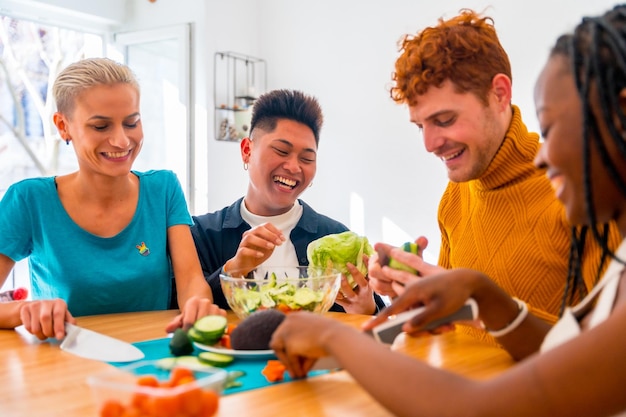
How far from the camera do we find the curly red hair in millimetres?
1553

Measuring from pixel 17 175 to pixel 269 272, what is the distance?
3.16m

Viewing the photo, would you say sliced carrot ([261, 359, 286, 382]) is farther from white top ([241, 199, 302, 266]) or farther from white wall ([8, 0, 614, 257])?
white wall ([8, 0, 614, 257])

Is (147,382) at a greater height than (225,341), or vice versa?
(147,382)

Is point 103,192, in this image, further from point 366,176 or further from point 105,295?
point 366,176

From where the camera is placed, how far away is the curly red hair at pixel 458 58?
1.55 metres

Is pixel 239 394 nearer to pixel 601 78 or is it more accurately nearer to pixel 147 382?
pixel 147 382

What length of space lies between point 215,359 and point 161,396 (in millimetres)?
454

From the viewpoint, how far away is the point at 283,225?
249 centimetres

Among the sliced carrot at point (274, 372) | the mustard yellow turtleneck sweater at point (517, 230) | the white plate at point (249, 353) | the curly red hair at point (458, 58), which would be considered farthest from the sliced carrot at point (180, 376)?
the curly red hair at point (458, 58)

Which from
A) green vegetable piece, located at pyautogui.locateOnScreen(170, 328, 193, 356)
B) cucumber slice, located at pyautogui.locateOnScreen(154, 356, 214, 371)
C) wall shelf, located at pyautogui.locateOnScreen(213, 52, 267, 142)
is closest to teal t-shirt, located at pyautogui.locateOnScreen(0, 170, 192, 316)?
green vegetable piece, located at pyautogui.locateOnScreen(170, 328, 193, 356)

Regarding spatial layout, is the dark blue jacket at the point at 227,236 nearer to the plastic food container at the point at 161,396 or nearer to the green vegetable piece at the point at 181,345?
the green vegetable piece at the point at 181,345

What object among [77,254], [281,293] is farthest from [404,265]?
[77,254]

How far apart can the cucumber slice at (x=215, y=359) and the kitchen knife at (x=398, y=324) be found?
0.21 metres

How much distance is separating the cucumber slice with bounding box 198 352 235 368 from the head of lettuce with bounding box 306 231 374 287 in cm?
80
